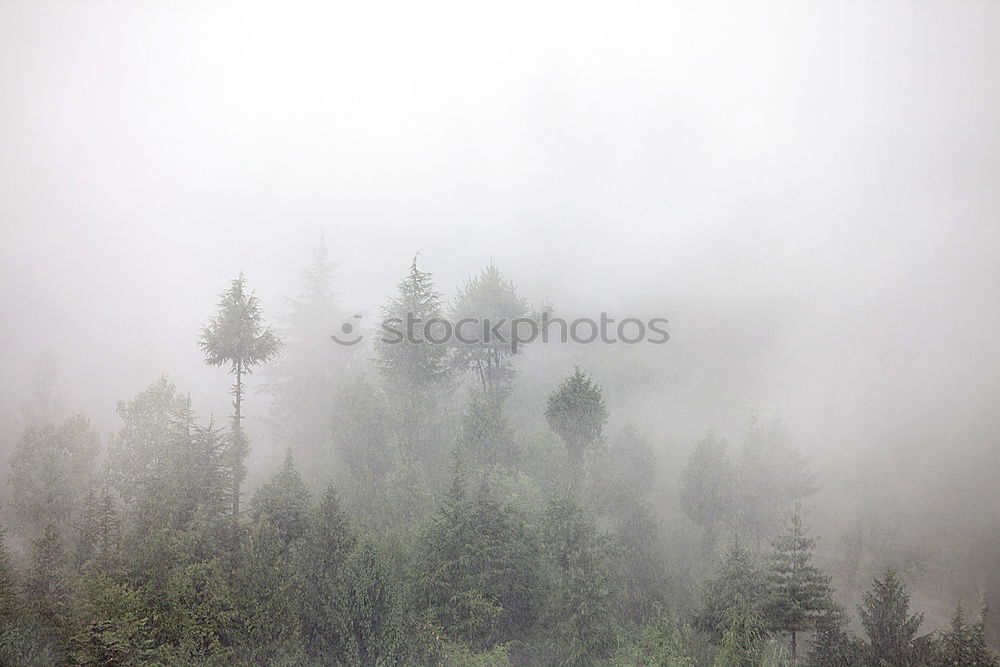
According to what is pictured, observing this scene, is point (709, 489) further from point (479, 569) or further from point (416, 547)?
point (416, 547)

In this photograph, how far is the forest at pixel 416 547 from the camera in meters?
18.9

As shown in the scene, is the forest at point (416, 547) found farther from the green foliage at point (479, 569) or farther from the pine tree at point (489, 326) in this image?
the pine tree at point (489, 326)

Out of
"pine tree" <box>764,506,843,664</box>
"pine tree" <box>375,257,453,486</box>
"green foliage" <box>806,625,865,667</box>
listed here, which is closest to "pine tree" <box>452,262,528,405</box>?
"pine tree" <box>375,257,453,486</box>

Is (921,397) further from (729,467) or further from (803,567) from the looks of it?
(803,567)

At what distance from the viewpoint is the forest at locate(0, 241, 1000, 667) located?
18938 mm

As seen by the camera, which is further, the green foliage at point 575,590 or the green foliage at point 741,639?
the green foliage at point 575,590

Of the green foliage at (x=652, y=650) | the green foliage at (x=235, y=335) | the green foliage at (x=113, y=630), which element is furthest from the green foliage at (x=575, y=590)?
the green foliage at (x=235, y=335)

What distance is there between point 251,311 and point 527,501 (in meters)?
20.7

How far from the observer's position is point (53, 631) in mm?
17438

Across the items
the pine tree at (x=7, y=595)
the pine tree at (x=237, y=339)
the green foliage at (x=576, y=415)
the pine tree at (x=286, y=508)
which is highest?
the pine tree at (x=237, y=339)

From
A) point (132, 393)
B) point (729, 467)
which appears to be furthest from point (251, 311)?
point (132, 393)

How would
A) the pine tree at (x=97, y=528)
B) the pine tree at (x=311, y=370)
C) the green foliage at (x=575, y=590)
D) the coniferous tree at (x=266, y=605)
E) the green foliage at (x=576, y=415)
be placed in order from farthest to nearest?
1. the pine tree at (x=311, y=370)
2. the green foliage at (x=576, y=415)
3. the green foliage at (x=575, y=590)
4. the pine tree at (x=97, y=528)
5. the coniferous tree at (x=266, y=605)

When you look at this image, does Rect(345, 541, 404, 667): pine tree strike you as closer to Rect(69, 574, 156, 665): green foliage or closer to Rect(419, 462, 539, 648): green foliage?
Rect(419, 462, 539, 648): green foliage

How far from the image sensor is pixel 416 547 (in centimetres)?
2397
